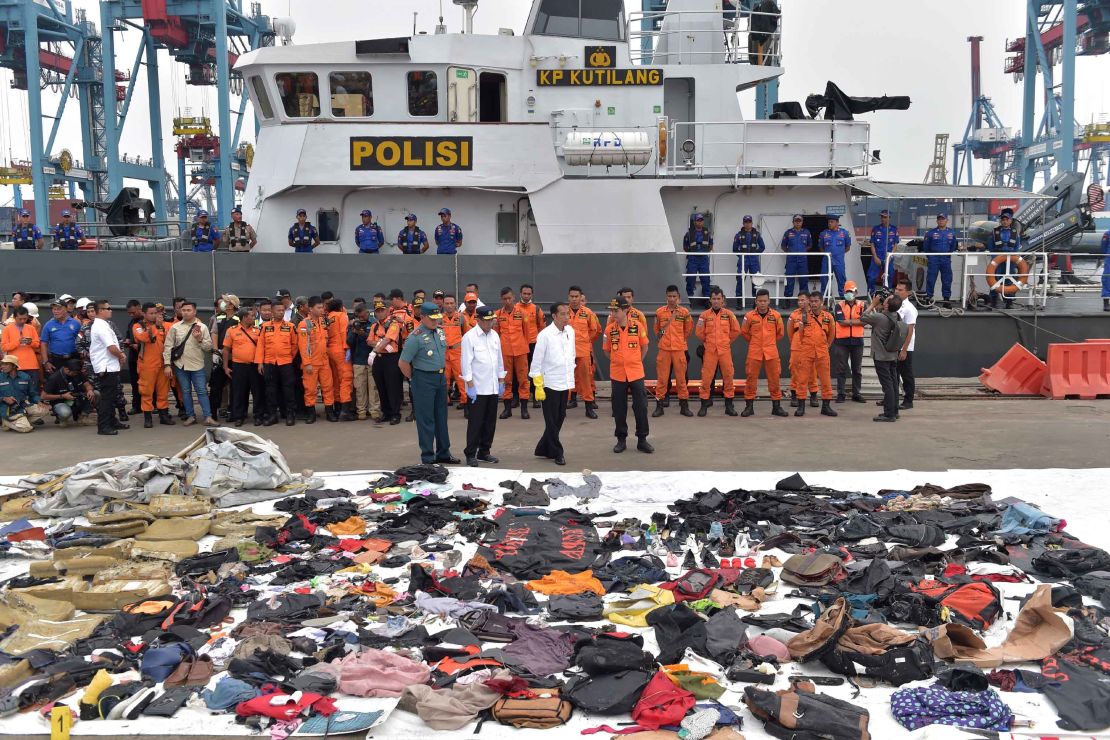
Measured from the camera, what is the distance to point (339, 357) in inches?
433

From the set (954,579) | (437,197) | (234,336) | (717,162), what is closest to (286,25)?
(437,197)

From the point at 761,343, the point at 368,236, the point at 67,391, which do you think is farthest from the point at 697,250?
the point at 67,391

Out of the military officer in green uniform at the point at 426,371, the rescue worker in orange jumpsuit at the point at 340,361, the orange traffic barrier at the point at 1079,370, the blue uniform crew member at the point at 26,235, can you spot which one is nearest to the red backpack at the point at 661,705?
the military officer in green uniform at the point at 426,371

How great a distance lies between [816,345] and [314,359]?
247 inches

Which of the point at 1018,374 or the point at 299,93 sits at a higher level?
the point at 299,93

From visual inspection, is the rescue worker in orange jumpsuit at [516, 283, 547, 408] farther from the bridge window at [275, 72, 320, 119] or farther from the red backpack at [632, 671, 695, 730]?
the red backpack at [632, 671, 695, 730]

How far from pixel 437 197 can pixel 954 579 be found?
947 cm

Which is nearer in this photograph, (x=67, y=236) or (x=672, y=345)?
(x=672, y=345)

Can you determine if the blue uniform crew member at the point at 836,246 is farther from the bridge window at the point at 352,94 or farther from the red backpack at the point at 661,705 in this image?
the red backpack at the point at 661,705

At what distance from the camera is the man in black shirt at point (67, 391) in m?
10.7

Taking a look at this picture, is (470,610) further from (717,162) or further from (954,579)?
(717,162)

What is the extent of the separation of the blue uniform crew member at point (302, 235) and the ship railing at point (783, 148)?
520cm

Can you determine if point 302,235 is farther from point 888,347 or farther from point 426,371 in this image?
point 888,347

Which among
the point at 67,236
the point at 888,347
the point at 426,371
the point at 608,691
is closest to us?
the point at 608,691
